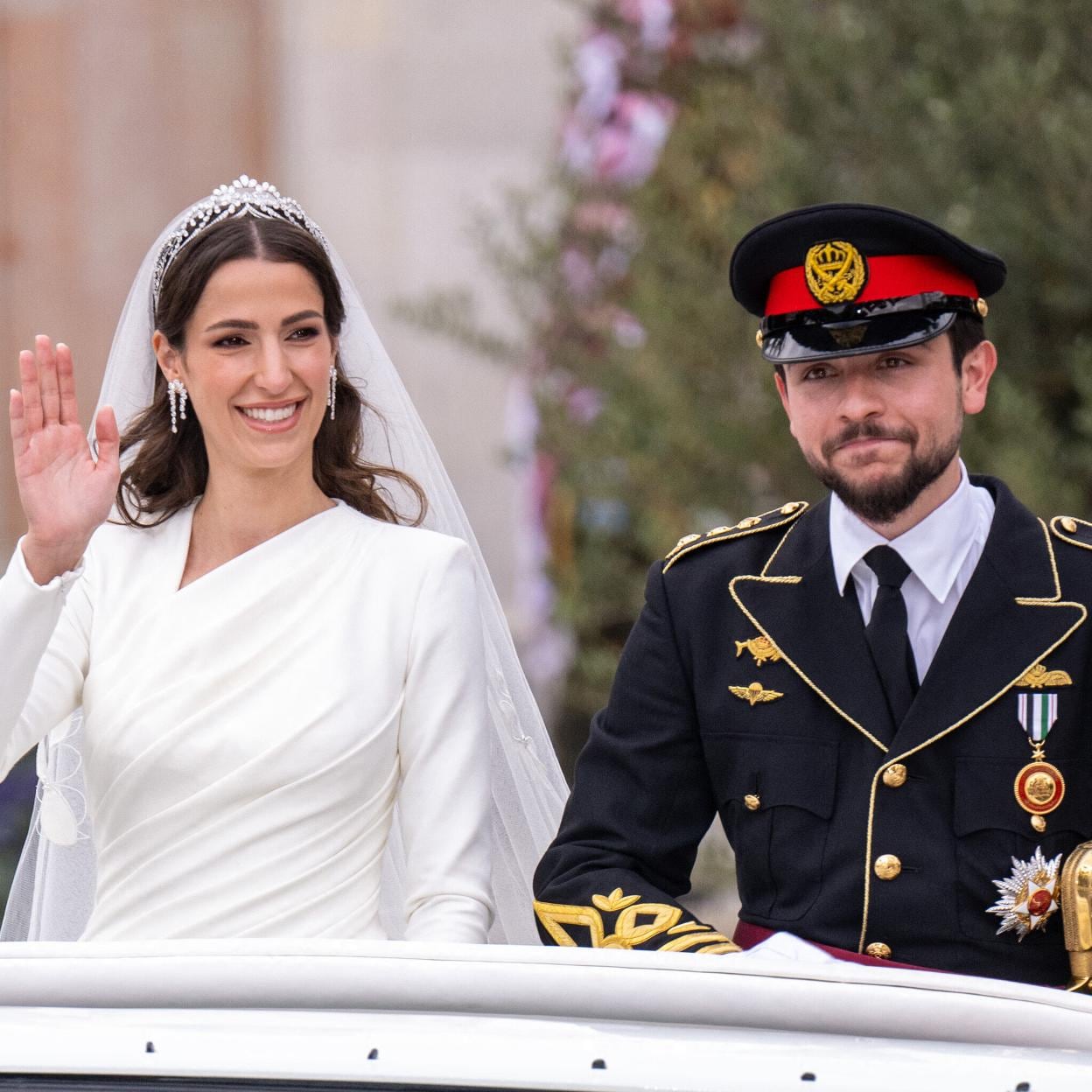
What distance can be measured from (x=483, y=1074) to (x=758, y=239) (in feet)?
4.52

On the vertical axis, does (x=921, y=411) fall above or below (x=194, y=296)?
below

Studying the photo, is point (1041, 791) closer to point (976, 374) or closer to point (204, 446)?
point (976, 374)

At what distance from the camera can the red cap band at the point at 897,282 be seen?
8.21 ft

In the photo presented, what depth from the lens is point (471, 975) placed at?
5.68ft

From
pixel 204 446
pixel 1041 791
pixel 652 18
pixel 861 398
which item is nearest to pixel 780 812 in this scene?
pixel 1041 791

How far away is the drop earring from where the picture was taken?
9.68 ft

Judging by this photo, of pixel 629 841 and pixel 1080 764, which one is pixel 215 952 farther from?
pixel 1080 764

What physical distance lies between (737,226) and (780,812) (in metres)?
2.91

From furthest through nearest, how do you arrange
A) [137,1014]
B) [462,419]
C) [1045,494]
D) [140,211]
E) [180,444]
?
[462,419] → [140,211] → [1045,494] → [180,444] → [137,1014]

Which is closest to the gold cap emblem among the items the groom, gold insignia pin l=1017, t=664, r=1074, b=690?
the groom

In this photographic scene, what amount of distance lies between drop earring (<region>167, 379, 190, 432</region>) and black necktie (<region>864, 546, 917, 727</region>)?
1.09m

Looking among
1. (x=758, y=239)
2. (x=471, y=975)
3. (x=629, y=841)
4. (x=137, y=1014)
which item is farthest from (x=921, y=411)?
(x=137, y=1014)

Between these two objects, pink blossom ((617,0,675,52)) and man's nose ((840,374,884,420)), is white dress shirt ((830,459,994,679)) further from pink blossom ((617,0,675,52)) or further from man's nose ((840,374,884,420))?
pink blossom ((617,0,675,52))

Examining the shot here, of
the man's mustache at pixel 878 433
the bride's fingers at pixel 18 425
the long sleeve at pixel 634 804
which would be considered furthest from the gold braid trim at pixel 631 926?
the bride's fingers at pixel 18 425
